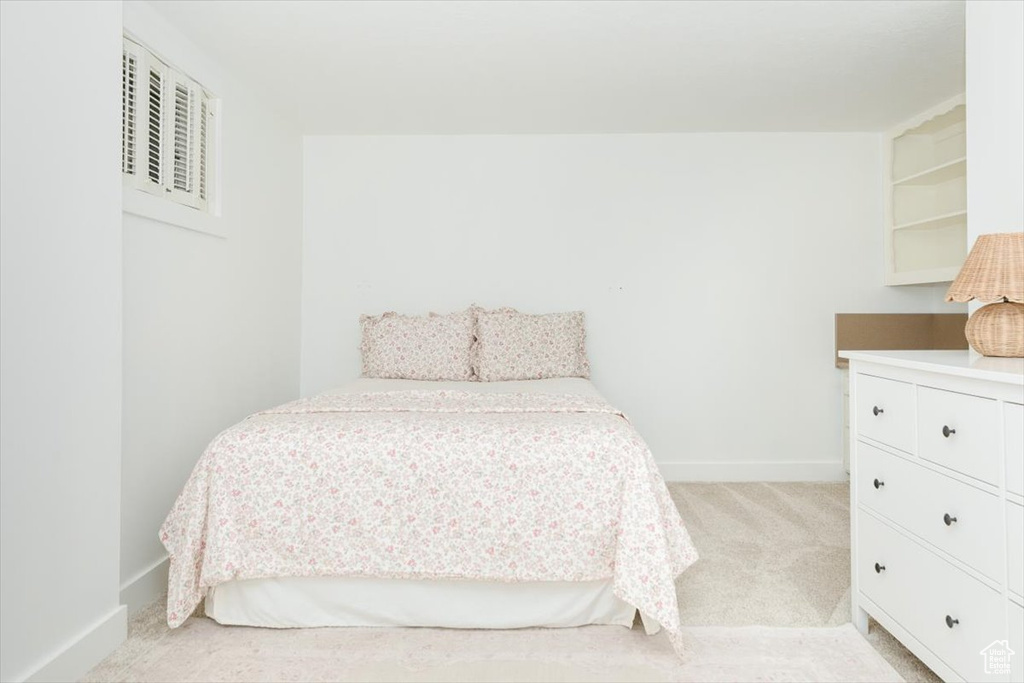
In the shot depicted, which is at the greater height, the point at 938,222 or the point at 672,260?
the point at 938,222

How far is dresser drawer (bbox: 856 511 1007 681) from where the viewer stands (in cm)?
133

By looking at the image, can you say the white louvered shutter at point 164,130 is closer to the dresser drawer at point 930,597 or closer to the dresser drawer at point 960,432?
the dresser drawer at point 960,432

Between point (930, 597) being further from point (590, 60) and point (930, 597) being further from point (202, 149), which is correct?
point (202, 149)

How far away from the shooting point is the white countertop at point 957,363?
128 cm

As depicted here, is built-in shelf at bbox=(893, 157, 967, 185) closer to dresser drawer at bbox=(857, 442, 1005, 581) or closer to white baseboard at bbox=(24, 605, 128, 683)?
dresser drawer at bbox=(857, 442, 1005, 581)

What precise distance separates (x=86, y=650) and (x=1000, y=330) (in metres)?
2.70

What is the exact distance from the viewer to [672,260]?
387cm

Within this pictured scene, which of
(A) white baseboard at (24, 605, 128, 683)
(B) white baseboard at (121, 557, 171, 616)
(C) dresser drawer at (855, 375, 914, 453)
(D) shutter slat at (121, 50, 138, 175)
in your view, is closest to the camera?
(A) white baseboard at (24, 605, 128, 683)

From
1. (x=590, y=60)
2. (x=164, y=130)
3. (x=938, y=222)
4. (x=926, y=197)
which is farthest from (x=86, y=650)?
(x=926, y=197)

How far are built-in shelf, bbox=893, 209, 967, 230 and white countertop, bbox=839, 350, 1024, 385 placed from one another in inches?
72.7

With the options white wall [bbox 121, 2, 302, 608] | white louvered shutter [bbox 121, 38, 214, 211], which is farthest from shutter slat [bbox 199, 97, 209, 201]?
white wall [bbox 121, 2, 302, 608]

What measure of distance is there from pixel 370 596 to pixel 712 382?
272 cm

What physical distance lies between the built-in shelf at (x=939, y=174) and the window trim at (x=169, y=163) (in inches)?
150

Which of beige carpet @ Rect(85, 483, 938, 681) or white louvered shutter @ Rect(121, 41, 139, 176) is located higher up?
white louvered shutter @ Rect(121, 41, 139, 176)
